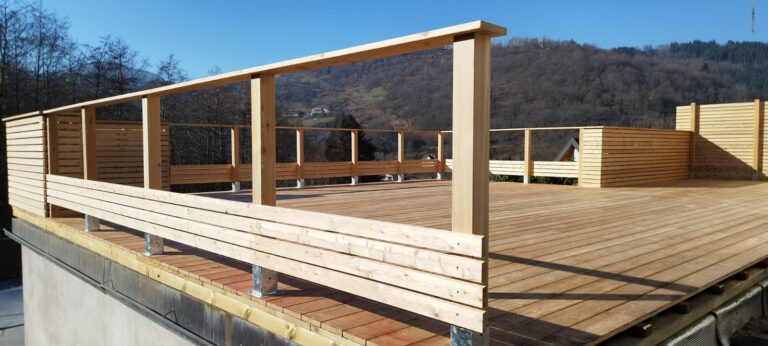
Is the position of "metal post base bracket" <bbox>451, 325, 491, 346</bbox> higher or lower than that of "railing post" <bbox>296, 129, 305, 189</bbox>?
lower

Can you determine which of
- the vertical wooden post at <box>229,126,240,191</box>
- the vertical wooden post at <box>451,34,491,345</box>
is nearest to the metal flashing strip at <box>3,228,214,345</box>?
the vertical wooden post at <box>451,34,491,345</box>

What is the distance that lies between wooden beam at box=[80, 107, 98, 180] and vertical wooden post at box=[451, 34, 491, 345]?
4850mm

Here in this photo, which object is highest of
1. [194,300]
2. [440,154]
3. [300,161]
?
[440,154]

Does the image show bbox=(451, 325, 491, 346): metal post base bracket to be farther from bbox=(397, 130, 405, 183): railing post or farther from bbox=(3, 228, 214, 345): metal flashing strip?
bbox=(397, 130, 405, 183): railing post

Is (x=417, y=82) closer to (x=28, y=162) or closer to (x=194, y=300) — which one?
(x=28, y=162)

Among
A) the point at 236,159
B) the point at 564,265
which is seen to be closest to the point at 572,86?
the point at 236,159

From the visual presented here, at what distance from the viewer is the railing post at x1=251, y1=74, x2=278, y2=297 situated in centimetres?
320

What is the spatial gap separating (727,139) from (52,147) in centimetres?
1437

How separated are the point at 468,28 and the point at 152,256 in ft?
11.0

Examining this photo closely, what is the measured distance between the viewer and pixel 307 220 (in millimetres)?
2832

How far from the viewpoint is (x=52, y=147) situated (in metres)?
6.21

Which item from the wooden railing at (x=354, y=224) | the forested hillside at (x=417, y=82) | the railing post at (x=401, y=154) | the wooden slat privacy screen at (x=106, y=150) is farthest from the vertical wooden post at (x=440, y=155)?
the forested hillside at (x=417, y=82)

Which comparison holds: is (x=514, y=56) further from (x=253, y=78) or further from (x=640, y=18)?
(x=253, y=78)

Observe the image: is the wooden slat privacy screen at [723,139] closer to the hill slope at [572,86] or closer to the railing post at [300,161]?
the railing post at [300,161]
